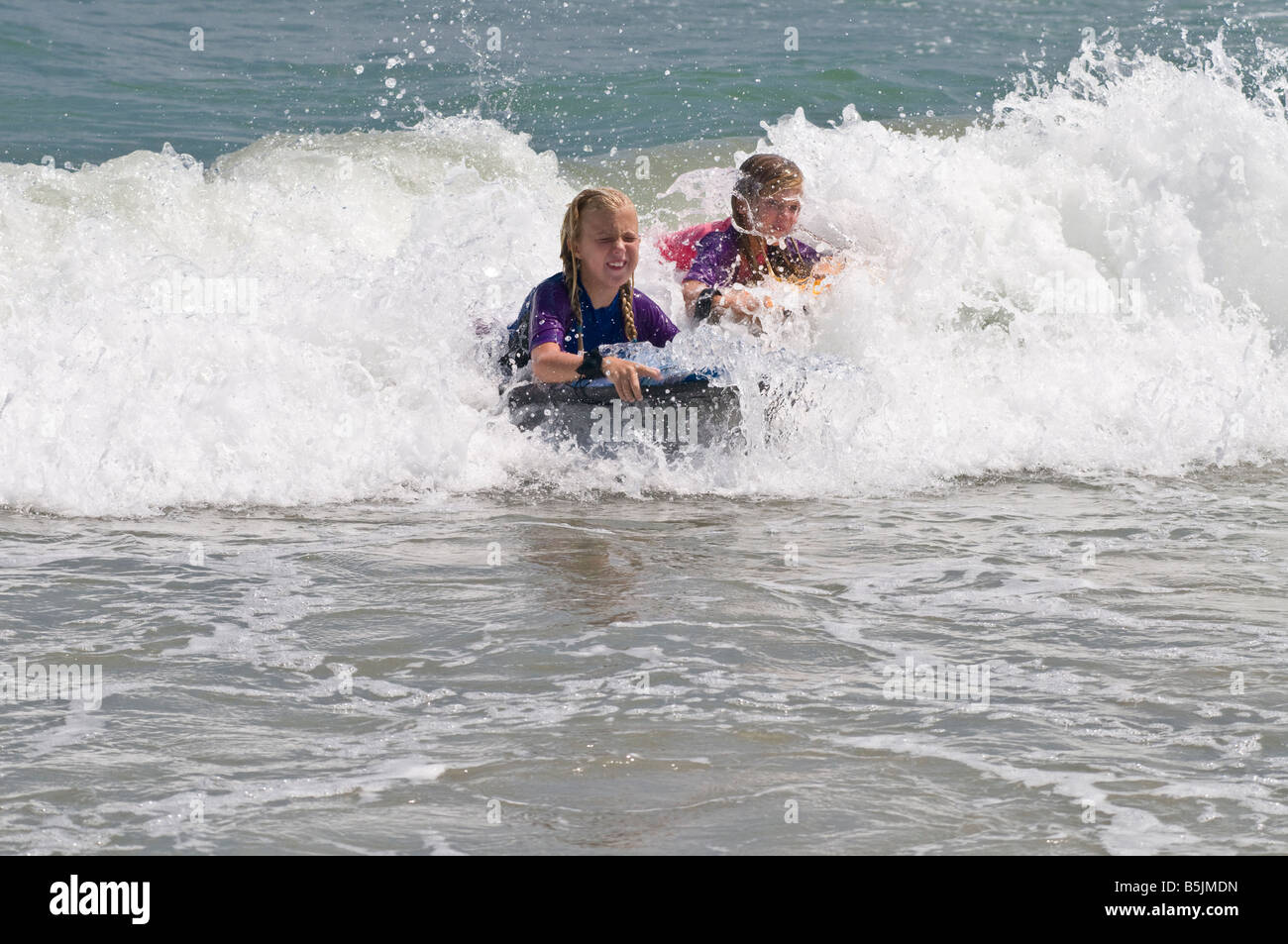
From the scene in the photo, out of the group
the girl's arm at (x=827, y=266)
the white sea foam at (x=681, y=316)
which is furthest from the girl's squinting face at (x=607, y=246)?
the girl's arm at (x=827, y=266)

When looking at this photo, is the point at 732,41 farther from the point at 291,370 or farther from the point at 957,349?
the point at 291,370

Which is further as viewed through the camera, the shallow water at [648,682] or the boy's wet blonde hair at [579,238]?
the boy's wet blonde hair at [579,238]

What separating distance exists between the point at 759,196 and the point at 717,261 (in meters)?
0.38

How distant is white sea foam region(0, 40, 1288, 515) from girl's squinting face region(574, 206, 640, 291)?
1.60 ft

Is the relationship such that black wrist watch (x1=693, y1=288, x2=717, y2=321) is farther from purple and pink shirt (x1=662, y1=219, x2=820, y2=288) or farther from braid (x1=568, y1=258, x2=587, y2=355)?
braid (x1=568, y1=258, x2=587, y2=355)

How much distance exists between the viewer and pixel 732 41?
16.8 meters

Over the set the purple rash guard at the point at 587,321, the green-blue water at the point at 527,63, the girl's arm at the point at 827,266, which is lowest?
the purple rash guard at the point at 587,321

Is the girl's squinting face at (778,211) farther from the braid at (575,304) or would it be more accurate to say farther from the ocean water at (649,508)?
the braid at (575,304)

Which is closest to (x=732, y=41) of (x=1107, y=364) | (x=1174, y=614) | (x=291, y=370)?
(x=1107, y=364)

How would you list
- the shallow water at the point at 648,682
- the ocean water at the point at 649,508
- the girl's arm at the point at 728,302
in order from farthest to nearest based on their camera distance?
the girl's arm at the point at 728,302 → the ocean water at the point at 649,508 → the shallow water at the point at 648,682

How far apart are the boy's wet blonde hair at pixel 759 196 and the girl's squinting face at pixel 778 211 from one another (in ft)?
0.08

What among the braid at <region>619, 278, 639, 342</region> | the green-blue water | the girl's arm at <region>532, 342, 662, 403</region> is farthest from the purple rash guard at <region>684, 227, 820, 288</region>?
the green-blue water

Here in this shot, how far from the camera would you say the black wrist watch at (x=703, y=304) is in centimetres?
718
